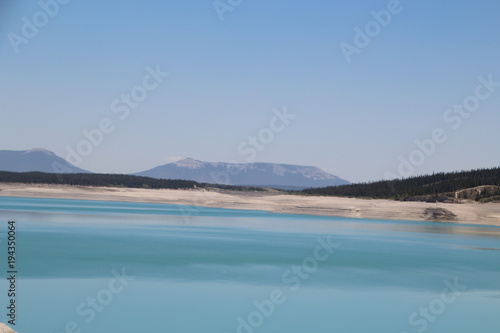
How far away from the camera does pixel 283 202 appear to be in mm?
53938

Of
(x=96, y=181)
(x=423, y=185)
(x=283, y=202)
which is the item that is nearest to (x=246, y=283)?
(x=283, y=202)

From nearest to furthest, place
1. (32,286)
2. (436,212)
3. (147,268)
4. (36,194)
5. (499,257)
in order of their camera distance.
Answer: (32,286), (147,268), (499,257), (436,212), (36,194)

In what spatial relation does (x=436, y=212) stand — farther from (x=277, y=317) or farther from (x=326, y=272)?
(x=277, y=317)

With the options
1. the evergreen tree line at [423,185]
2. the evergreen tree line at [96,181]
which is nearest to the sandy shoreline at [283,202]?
the evergreen tree line at [96,181]

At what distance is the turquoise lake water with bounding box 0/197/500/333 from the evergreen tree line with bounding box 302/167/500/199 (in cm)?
2477

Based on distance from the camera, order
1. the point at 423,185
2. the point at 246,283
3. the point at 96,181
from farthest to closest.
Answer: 1. the point at 96,181
2. the point at 423,185
3. the point at 246,283

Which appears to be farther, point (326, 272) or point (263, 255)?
point (263, 255)

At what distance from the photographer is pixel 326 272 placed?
58.7 feet

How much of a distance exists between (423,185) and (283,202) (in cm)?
1369

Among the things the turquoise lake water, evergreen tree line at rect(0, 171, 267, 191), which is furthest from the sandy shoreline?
the turquoise lake water

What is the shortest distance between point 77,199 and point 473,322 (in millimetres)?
56992

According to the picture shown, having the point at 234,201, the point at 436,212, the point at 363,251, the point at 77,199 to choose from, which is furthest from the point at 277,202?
the point at 363,251

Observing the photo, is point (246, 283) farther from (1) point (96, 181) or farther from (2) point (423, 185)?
(1) point (96, 181)

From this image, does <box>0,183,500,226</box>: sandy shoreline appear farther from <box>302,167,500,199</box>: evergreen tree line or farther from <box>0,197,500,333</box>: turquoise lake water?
<box>0,197,500,333</box>: turquoise lake water
